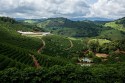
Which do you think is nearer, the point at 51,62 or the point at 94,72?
the point at 94,72

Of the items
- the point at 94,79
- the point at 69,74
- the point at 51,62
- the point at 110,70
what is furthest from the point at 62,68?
the point at 51,62

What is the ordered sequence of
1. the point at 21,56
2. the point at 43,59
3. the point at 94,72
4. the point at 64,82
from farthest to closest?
the point at 43,59 → the point at 21,56 → the point at 94,72 → the point at 64,82

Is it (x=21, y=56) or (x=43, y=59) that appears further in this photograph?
(x=43, y=59)

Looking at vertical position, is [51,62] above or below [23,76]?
below

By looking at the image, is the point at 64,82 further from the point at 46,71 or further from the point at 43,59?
the point at 43,59

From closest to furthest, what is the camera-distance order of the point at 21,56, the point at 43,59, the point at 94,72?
1. the point at 94,72
2. the point at 21,56
3. the point at 43,59

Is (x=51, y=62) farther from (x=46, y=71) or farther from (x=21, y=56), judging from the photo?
(x=46, y=71)

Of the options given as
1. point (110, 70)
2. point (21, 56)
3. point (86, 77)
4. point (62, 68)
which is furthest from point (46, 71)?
→ point (21, 56)

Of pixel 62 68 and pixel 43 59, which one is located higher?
pixel 62 68

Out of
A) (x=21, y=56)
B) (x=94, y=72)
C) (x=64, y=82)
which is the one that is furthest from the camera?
(x=21, y=56)
